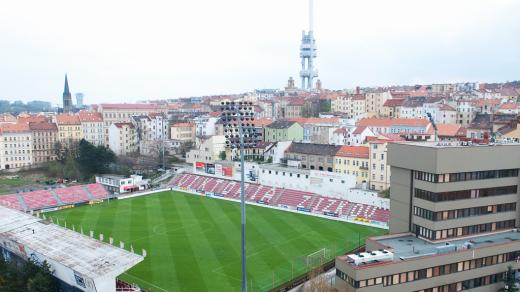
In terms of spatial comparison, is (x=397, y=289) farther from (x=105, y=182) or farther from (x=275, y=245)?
(x=105, y=182)

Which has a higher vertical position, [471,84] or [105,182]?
[471,84]

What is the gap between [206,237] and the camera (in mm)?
41906

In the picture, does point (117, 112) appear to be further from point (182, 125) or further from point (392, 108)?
point (392, 108)

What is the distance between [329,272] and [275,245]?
7.55 metres

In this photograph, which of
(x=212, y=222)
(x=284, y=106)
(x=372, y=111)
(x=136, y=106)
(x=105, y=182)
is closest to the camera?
(x=212, y=222)

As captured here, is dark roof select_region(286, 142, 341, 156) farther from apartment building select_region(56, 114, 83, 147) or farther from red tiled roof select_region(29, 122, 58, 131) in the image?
red tiled roof select_region(29, 122, 58, 131)

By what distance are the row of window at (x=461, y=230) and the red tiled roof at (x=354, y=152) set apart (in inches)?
933

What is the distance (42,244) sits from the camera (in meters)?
32.1

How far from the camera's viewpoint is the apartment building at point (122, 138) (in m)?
85.5

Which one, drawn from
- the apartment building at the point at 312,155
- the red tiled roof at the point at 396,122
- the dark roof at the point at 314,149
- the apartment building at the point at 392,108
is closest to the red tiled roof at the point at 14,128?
the apartment building at the point at 312,155

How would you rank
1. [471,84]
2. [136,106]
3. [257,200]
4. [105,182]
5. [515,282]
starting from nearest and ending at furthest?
1. [515,282]
2. [257,200]
3. [105,182]
4. [136,106]
5. [471,84]

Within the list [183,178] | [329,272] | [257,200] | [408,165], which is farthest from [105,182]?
[408,165]

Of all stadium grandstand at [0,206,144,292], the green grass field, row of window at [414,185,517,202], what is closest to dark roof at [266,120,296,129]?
the green grass field

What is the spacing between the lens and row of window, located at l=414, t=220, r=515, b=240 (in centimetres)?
2819
